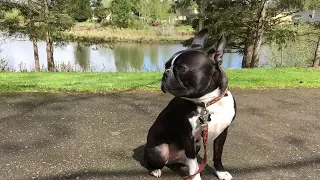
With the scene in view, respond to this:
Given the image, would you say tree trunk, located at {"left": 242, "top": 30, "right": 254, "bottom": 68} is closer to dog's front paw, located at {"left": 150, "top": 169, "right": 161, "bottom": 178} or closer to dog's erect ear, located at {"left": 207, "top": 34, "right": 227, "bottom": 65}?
dog's front paw, located at {"left": 150, "top": 169, "right": 161, "bottom": 178}

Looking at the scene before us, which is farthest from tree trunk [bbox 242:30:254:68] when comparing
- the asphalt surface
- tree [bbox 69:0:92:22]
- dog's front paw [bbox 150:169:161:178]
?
dog's front paw [bbox 150:169:161:178]

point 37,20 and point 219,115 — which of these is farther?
point 37,20

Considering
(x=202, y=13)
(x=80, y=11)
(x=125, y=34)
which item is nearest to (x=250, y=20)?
(x=202, y=13)

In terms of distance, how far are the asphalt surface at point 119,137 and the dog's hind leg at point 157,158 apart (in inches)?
4.1

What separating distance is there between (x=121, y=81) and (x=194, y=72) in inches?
228

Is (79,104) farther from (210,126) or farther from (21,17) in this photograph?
(21,17)

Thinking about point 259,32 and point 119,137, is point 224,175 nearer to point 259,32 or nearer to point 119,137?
point 119,137

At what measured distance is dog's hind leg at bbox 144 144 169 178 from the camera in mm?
3203

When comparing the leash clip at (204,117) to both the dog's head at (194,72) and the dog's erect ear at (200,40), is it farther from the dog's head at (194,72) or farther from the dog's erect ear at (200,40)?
the dog's erect ear at (200,40)

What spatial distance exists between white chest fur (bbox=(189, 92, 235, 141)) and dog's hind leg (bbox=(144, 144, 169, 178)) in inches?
16.6

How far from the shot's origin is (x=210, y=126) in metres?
A: 2.98

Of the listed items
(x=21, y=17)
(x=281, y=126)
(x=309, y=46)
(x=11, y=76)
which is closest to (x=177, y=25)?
(x=309, y=46)

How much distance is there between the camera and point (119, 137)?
456 cm

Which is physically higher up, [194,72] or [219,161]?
[194,72]
